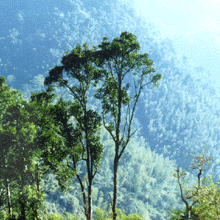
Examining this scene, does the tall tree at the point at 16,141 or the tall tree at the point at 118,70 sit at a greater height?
the tall tree at the point at 118,70

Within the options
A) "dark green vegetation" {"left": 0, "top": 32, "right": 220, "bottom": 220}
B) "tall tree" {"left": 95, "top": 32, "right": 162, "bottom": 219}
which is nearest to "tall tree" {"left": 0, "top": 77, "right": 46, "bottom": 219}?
"dark green vegetation" {"left": 0, "top": 32, "right": 220, "bottom": 220}

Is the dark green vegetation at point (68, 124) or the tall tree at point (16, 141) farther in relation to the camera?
the tall tree at point (16, 141)

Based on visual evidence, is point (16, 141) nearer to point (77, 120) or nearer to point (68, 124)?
point (68, 124)

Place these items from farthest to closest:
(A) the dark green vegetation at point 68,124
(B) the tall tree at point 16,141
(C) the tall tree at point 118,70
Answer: (C) the tall tree at point 118,70 → (B) the tall tree at point 16,141 → (A) the dark green vegetation at point 68,124

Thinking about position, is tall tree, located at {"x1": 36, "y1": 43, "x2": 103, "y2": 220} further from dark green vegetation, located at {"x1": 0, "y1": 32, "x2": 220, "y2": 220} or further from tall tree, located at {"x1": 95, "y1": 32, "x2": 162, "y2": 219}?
tall tree, located at {"x1": 95, "y1": 32, "x2": 162, "y2": 219}

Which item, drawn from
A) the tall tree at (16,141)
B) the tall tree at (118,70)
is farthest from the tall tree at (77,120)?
the tall tree at (16,141)

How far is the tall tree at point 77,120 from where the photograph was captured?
13875 mm

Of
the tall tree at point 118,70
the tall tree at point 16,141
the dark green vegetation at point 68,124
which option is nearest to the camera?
the dark green vegetation at point 68,124

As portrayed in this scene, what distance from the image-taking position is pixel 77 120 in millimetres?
15234

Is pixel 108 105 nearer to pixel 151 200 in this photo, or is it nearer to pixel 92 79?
pixel 92 79

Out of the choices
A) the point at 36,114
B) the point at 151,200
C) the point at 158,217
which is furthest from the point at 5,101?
the point at 151,200

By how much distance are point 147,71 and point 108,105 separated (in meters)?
3.77

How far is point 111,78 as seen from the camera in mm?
15555

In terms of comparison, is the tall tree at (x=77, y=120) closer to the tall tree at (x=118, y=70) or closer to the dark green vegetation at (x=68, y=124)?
the dark green vegetation at (x=68, y=124)
